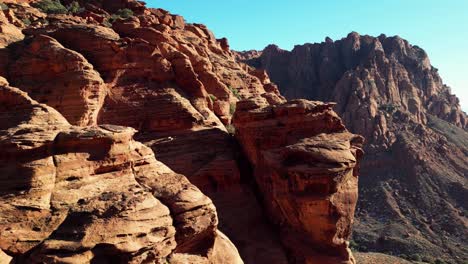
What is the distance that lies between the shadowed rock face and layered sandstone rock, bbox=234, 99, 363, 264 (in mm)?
41618

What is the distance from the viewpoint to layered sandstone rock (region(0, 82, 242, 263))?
36.0ft

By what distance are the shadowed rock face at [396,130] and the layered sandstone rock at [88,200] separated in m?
53.3

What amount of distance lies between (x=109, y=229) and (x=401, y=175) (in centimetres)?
8383

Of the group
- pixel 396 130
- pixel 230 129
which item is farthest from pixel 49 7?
pixel 396 130

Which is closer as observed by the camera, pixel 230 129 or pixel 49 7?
pixel 230 129

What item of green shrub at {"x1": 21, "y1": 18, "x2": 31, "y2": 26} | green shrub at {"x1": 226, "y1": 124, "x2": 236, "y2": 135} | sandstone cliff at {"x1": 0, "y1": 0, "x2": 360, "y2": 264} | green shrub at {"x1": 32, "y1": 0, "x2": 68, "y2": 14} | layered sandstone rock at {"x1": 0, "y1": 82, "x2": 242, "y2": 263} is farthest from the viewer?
green shrub at {"x1": 32, "y1": 0, "x2": 68, "y2": 14}

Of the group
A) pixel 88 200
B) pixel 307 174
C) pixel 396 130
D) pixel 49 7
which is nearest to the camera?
pixel 88 200

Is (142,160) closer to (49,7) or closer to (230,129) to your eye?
(230,129)

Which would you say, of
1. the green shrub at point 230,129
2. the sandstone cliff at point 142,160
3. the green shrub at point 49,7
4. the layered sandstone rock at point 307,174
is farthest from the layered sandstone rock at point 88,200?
the green shrub at point 49,7

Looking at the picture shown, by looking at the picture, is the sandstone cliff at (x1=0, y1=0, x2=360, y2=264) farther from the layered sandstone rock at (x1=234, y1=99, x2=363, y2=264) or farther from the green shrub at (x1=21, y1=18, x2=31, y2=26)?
the green shrub at (x1=21, y1=18, x2=31, y2=26)

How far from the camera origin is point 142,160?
15.9 meters

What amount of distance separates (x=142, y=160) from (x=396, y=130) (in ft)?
310

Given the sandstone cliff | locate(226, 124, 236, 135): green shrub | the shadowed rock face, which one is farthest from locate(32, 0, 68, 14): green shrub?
the shadowed rock face

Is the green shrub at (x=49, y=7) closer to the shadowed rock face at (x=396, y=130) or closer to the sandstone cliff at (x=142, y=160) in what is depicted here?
the sandstone cliff at (x=142, y=160)
